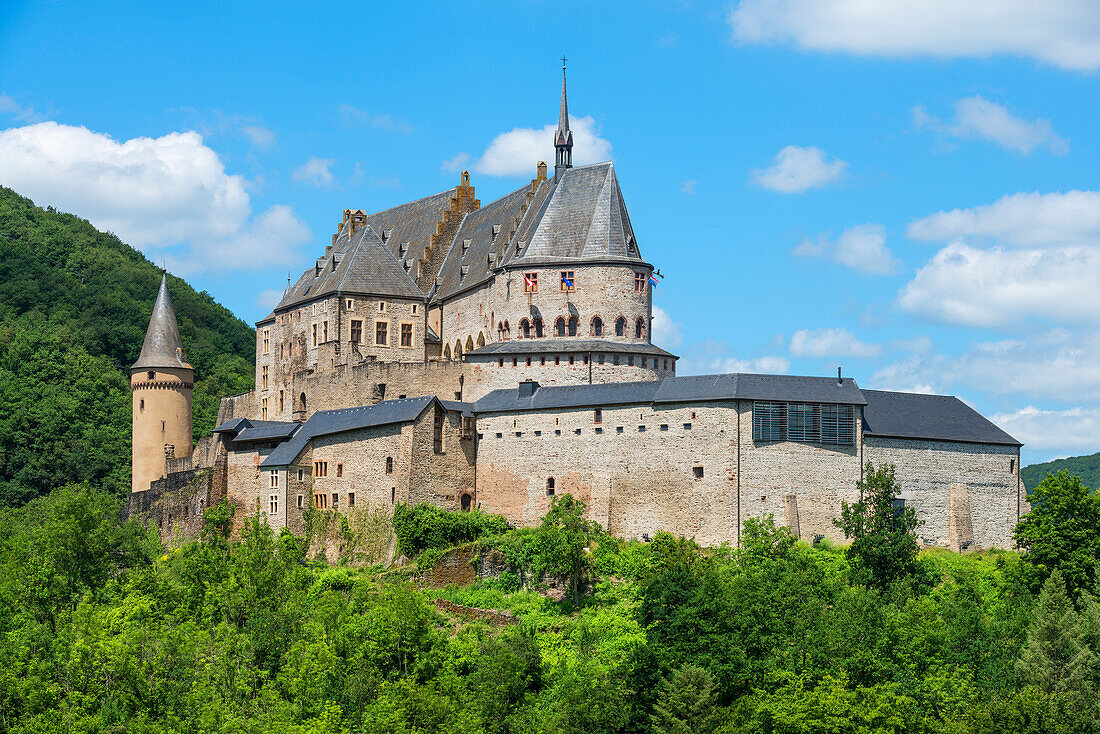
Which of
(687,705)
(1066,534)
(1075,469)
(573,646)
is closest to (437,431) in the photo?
(573,646)

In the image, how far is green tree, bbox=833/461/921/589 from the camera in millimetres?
65625

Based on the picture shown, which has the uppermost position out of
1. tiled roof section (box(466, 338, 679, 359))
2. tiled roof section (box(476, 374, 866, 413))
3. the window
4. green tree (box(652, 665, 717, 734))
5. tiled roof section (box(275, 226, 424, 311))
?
tiled roof section (box(275, 226, 424, 311))

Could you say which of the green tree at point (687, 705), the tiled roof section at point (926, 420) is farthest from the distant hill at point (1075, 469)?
the green tree at point (687, 705)

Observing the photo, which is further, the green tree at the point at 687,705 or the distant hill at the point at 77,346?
the distant hill at the point at 77,346

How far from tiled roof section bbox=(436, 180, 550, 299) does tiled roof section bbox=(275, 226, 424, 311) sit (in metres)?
2.62

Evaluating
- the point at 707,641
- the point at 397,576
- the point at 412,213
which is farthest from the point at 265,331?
the point at 707,641

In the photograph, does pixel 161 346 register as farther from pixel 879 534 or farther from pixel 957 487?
pixel 957 487

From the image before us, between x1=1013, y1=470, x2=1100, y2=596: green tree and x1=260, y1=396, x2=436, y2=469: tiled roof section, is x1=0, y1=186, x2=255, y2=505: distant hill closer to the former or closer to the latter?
x1=260, y1=396, x2=436, y2=469: tiled roof section

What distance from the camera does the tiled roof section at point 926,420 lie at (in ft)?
241

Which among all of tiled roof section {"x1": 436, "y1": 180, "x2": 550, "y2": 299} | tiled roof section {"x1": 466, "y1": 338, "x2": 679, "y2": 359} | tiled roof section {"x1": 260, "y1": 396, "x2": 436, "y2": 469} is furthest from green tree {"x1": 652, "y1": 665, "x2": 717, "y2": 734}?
tiled roof section {"x1": 436, "y1": 180, "x2": 550, "y2": 299}

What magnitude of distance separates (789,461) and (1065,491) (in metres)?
12.2

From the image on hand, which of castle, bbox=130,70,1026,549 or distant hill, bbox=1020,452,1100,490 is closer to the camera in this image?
castle, bbox=130,70,1026,549

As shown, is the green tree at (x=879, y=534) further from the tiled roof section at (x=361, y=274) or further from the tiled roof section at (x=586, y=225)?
the tiled roof section at (x=361, y=274)

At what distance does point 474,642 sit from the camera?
6431 centimetres
